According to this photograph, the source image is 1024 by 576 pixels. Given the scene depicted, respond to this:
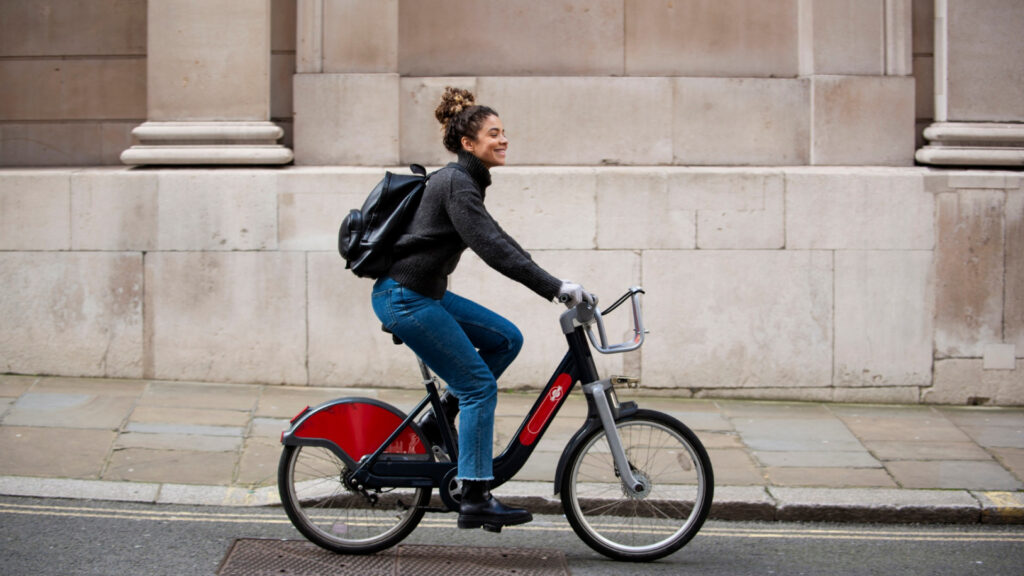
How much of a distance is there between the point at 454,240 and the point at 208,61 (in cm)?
436

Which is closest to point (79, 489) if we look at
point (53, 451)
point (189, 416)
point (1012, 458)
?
point (53, 451)

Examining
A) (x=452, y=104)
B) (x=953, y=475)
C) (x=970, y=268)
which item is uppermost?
(x=452, y=104)

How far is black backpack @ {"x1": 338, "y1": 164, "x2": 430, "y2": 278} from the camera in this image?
4469 millimetres

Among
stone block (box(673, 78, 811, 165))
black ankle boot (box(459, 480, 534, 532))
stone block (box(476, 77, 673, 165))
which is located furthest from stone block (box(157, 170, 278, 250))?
black ankle boot (box(459, 480, 534, 532))

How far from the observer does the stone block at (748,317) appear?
7.96 metres

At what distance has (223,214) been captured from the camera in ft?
26.0

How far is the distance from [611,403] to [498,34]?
466 centimetres

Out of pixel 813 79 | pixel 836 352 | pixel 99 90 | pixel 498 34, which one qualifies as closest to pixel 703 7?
pixel 813 79

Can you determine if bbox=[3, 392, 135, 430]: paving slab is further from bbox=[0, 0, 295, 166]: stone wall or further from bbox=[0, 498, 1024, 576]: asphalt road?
bbox=[0, 0, 295, 166]: stone wall

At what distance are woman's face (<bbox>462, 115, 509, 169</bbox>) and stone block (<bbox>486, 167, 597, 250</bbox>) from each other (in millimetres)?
3387

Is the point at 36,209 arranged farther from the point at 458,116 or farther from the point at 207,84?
the point at 458,116

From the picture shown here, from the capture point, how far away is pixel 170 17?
8094 millimetres

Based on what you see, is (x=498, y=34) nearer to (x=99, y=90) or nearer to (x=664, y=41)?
(x=664, y=41)

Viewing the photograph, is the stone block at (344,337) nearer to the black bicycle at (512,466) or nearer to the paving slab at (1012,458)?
the black bicycle at (512,466)
